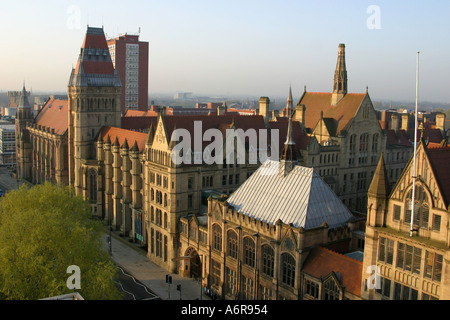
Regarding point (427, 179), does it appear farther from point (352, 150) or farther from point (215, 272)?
point (352, 150)

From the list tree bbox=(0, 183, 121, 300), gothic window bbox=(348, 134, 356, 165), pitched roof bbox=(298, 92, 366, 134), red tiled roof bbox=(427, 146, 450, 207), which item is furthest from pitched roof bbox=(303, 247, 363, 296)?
pitched roof bbox=(298, 92, 366, 134)

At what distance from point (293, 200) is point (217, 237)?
42.5ft

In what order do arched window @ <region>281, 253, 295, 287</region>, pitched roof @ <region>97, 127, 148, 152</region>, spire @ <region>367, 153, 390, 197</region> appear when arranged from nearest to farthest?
spire @ <region>367, 153, 390, 197</region> → arched window @ <region>281, 253, 295, 287</region> → pitched roof @ <region>97, 127, 148, 152</region>

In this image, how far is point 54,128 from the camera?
116 m

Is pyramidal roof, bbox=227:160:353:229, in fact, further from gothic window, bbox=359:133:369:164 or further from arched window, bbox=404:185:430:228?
gothic window, bbox=359:133:369:164

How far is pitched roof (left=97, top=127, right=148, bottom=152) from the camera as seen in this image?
86.4 meters

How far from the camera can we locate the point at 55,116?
122 metres

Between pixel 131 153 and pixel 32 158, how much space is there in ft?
214

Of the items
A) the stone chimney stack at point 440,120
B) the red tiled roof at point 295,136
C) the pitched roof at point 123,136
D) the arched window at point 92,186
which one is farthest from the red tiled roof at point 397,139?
the arched window at point 92,186

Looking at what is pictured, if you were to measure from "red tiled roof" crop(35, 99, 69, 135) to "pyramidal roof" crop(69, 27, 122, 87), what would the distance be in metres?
16.2

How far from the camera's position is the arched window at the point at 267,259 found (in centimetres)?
5097

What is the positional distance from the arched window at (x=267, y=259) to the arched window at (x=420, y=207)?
17.6 m
